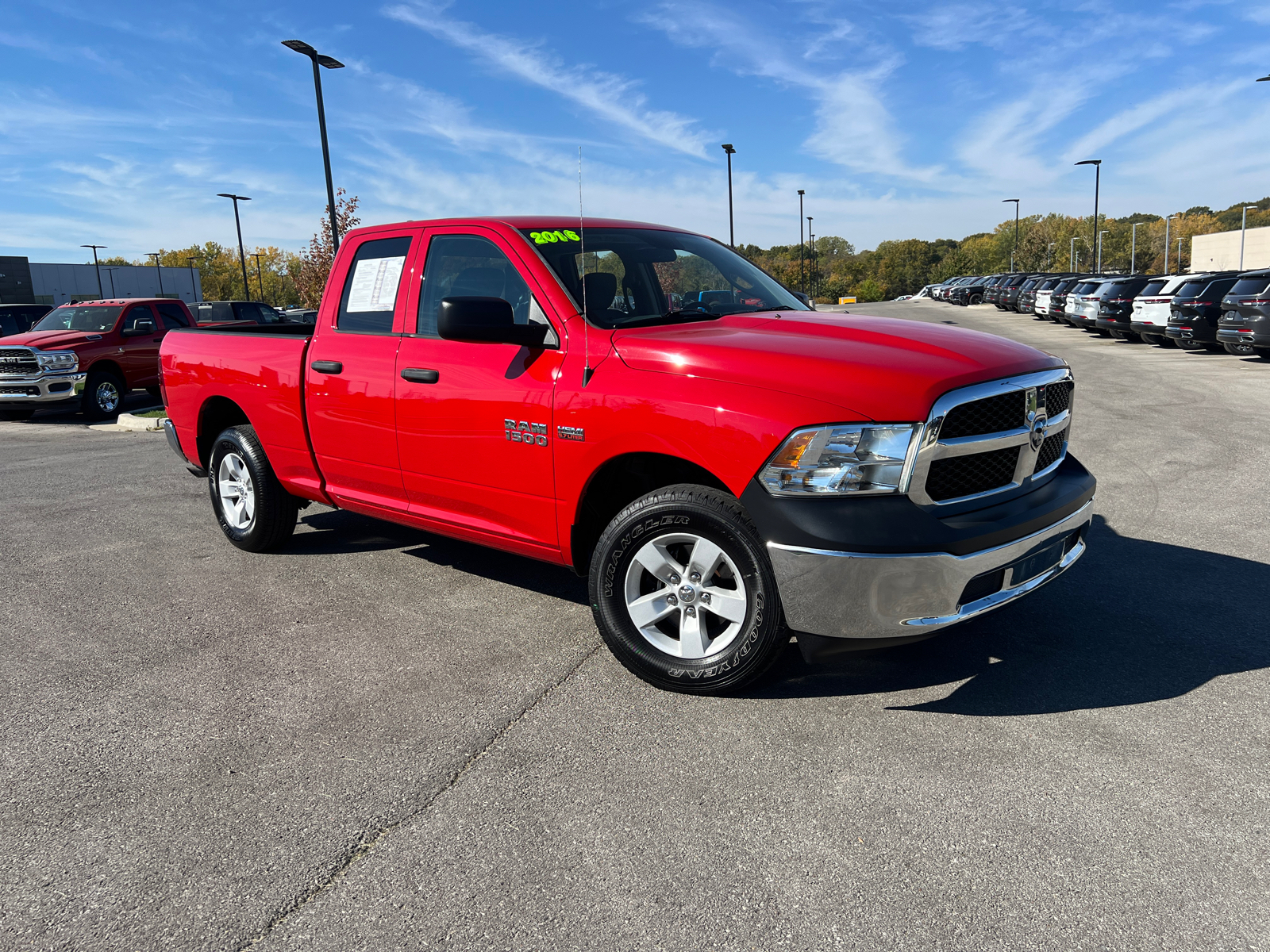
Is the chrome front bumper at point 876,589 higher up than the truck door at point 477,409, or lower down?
lower down

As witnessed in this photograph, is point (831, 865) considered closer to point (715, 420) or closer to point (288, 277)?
point (715, 420)

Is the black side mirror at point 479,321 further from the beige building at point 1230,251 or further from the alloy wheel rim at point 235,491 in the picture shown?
the beige building at point 1230,251

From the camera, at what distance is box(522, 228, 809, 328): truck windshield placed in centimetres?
425

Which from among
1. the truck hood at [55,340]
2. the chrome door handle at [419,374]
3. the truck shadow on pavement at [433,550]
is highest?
the truck hood at [55,340]

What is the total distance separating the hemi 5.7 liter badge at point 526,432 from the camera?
4.06 meters

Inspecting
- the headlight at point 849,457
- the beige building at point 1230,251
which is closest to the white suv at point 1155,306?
the headlight at point 849,457

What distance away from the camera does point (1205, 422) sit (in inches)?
411

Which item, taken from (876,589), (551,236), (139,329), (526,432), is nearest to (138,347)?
(139,329)

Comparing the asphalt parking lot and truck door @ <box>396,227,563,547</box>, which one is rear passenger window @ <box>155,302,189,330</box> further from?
truck door @ <box>396,227,563,547</box>

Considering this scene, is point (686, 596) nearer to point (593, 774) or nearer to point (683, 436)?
point (683, 436)

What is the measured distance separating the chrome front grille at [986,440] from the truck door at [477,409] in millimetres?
1620

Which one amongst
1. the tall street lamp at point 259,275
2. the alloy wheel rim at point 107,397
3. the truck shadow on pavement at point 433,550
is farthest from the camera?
Answer: the tall street lamp at point 259,275

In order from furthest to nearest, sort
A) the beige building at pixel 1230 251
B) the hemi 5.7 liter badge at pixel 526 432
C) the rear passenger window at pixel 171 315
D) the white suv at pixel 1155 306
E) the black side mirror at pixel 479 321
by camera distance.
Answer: the beige building at pixel 1230 251 → the white suv at pixel 1155 306 → the rear passenger window at pixel 171 315 → the hemi 5.7 liter badge at pixel 526 432 → the black side mirror at pixel 479 321

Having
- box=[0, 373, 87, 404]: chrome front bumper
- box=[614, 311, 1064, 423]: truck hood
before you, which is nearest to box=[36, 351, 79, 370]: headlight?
box=[0, 373, 87, 404]: chrome front bumper
